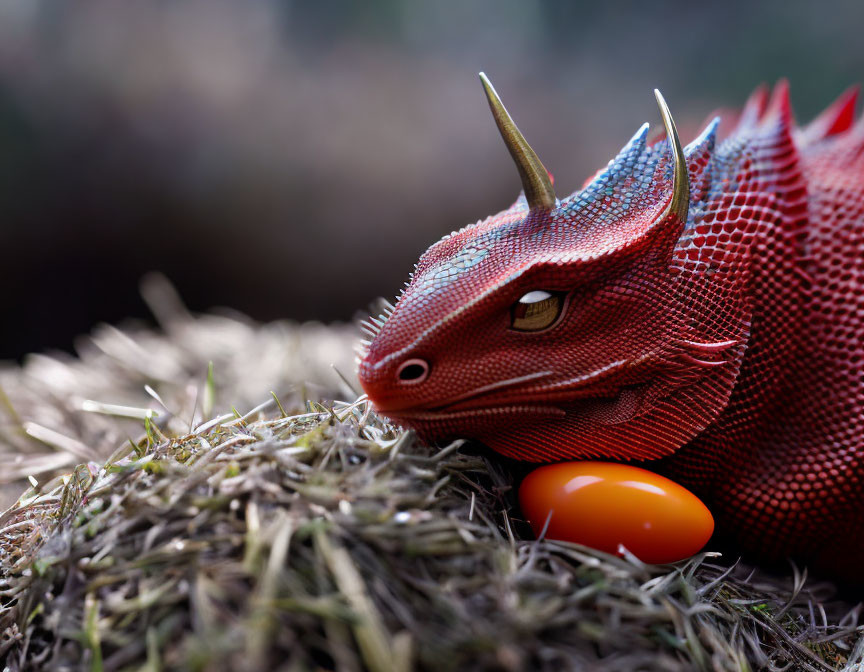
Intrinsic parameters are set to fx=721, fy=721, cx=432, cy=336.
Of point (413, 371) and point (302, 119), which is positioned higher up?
point (302, 119)

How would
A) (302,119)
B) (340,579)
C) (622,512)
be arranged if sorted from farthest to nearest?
(302,119), (622,512), (340,579)

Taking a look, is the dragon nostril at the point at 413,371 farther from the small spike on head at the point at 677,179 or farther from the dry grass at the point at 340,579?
the small spike on head at the point at 677,179

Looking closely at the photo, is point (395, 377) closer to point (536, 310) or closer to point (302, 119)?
point (536, 310)

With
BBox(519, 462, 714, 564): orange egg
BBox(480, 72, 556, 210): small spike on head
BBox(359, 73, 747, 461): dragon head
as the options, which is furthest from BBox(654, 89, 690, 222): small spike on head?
BBox(519, 462, 714, 564): orange egg

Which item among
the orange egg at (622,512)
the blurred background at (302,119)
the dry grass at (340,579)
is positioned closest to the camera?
the dry grass at (340,579)

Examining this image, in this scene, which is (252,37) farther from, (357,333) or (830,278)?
(830,278)

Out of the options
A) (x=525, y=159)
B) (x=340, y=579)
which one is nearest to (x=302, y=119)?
(x=525, y=159)

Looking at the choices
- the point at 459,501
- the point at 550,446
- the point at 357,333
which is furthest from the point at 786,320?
the point at 357,333

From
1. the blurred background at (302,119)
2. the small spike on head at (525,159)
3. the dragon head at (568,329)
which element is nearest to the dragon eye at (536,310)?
the dragon head at (568,329)
